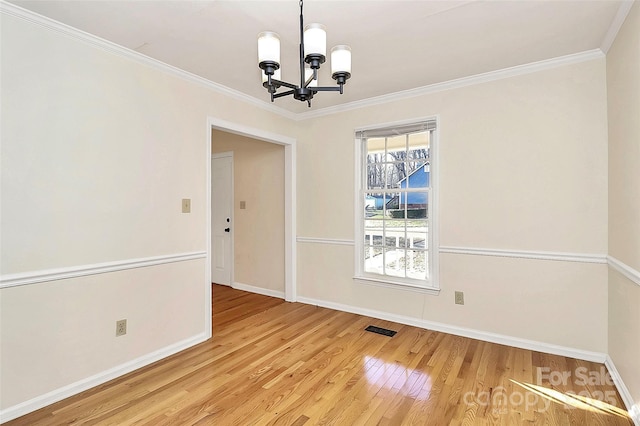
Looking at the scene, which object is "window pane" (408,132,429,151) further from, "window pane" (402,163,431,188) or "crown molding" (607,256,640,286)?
"crown molding" (607,256,640,286)

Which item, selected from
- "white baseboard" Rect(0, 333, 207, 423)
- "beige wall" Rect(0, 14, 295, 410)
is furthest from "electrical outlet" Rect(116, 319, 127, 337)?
"white baseboard" Rect(0, 333, 207, 423)

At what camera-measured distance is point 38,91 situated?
2066 millimetres

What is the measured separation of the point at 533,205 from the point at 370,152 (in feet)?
5.64

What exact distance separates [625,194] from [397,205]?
1.87 m

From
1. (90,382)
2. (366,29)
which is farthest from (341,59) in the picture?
(90,382)

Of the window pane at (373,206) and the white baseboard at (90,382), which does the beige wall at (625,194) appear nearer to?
the window pane at (373,206)

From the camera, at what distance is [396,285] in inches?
140

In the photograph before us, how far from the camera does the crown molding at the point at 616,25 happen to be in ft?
6.36

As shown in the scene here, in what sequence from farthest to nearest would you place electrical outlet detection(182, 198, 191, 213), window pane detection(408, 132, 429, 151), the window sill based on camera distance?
window pane detection(408, 132, 429, 151) < the window sill < electrical outlet detection(182, 198, 191, 213)

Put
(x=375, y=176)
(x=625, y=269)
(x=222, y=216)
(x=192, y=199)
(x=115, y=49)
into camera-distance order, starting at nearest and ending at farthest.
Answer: (x=625, y=269) < (x=115, y=49) < (x=192, y=199) < (x=375, y=176) < (x=222, y=216)

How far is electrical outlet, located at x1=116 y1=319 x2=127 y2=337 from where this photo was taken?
2.45 m

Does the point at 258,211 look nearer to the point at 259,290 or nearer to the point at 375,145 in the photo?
the point at 259,290

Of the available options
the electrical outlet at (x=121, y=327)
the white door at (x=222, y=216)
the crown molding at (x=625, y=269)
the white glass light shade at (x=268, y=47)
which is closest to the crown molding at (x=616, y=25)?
the crown molding at (x=625, y=269)

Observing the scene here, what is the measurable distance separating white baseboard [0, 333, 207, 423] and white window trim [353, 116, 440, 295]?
1.91 metres
